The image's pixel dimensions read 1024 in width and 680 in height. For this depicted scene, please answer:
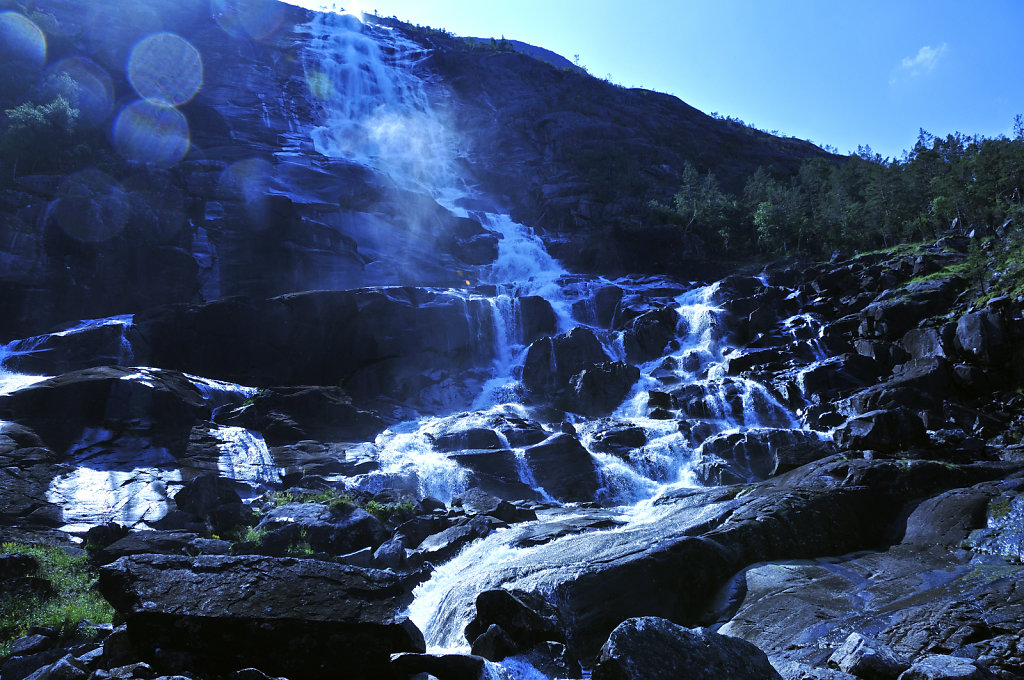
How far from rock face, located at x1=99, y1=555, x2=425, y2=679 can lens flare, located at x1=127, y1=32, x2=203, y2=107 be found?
2837 inches

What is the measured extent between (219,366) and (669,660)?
37.7 m

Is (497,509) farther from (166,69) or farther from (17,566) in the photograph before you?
(166,69)

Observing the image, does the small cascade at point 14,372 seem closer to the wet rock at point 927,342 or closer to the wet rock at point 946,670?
the wet rock at point 946,670

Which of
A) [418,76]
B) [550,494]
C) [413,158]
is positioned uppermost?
[418,76]

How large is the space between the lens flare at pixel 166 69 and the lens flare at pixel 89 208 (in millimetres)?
27205

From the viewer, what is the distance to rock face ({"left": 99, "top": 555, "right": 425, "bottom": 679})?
7.41 metres

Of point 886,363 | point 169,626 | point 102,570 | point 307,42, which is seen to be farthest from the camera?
point 307,42

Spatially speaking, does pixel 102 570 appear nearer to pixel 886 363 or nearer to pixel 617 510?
pixel 617 510

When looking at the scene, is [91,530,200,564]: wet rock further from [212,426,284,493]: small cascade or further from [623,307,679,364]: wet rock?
[623,307,679,364]: wet rock

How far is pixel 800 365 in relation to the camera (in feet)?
114

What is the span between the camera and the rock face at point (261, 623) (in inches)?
292

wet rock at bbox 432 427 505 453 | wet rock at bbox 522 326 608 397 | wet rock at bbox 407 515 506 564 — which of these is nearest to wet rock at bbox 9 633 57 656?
wet rock at bbox 407 515 506 564

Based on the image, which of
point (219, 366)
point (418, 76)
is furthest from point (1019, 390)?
point (418, 76)

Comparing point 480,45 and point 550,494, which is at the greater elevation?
point 480,45
